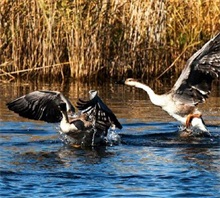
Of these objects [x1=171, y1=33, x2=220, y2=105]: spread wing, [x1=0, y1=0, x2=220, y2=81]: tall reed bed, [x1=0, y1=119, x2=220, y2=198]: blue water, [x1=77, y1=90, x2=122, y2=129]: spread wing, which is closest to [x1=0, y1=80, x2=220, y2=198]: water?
[x1=0, y1=119, x2=220, y2=198]: blue water

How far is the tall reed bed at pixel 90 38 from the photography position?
15.4 meters

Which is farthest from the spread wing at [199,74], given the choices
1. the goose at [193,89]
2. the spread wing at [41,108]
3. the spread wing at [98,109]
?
the spread wing at [41,108]

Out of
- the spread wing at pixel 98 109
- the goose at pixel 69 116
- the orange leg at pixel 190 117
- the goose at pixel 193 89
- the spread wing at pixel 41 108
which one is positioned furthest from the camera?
the orange leg at pixel 190 117

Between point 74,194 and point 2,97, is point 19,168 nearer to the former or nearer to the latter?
point 74,194

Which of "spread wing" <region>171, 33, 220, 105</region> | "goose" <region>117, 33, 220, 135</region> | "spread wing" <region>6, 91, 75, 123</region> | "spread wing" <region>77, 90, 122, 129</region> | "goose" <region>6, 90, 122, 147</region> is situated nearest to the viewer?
"spread wing" <region>77, 90, 122, 129</region>

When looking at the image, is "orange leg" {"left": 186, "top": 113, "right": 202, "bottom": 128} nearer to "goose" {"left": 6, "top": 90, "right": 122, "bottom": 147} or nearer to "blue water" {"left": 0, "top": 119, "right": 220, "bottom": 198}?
"blue water" {"left": 0, "top": 119, "right": 220, "bottom": 198}

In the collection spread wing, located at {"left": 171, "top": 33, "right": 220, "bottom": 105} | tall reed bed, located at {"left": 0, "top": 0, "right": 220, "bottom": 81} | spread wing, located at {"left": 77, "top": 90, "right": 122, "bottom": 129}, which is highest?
tall reed bed, located at {"left": 0, "top": 0, "right": 220, "bottom": 81}

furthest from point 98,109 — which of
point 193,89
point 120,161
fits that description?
point 193,89

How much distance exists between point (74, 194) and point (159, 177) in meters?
1.05

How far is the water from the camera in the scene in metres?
7.48

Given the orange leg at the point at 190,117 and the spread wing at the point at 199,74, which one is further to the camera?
the orange leg at the point at 190,117

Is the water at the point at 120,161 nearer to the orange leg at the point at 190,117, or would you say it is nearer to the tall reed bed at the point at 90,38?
the orange leg at the point at 190,117

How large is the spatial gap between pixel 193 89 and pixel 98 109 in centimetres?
241

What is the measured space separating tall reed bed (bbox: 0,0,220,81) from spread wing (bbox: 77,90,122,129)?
5.77 meters
